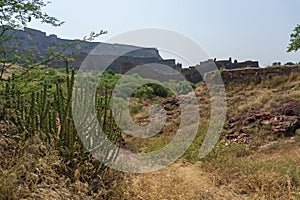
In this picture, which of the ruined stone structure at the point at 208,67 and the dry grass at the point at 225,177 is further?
the ruined stone structure at the point at 208,67

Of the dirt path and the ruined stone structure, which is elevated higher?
the ruined stone structure

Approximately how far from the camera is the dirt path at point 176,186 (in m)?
3.94

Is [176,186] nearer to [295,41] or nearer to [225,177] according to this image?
[225,177]

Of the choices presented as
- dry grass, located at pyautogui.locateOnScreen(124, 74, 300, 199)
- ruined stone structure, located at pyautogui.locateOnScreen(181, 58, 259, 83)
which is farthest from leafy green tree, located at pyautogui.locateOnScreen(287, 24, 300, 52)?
dry grass, located at pyautogui.locateOnScreen(124, 74, 300, 199)

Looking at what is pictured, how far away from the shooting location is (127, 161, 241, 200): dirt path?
3.94 meters

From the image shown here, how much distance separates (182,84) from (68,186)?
15323 millimetres

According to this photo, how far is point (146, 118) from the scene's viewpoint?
12422 mm

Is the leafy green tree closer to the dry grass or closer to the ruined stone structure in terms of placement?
the ruined stone structure

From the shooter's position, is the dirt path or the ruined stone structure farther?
the ruined stone structure

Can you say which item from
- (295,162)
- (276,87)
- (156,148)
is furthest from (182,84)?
(295,162)

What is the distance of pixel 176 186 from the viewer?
416 centimetres

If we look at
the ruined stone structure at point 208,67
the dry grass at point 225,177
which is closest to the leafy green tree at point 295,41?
the ruined stone structure at point 208,67

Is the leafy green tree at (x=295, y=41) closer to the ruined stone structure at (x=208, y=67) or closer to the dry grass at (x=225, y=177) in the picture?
the ruined stone structure at (x=208, y=67)

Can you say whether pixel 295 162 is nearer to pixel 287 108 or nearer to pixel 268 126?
pixel 268 126
